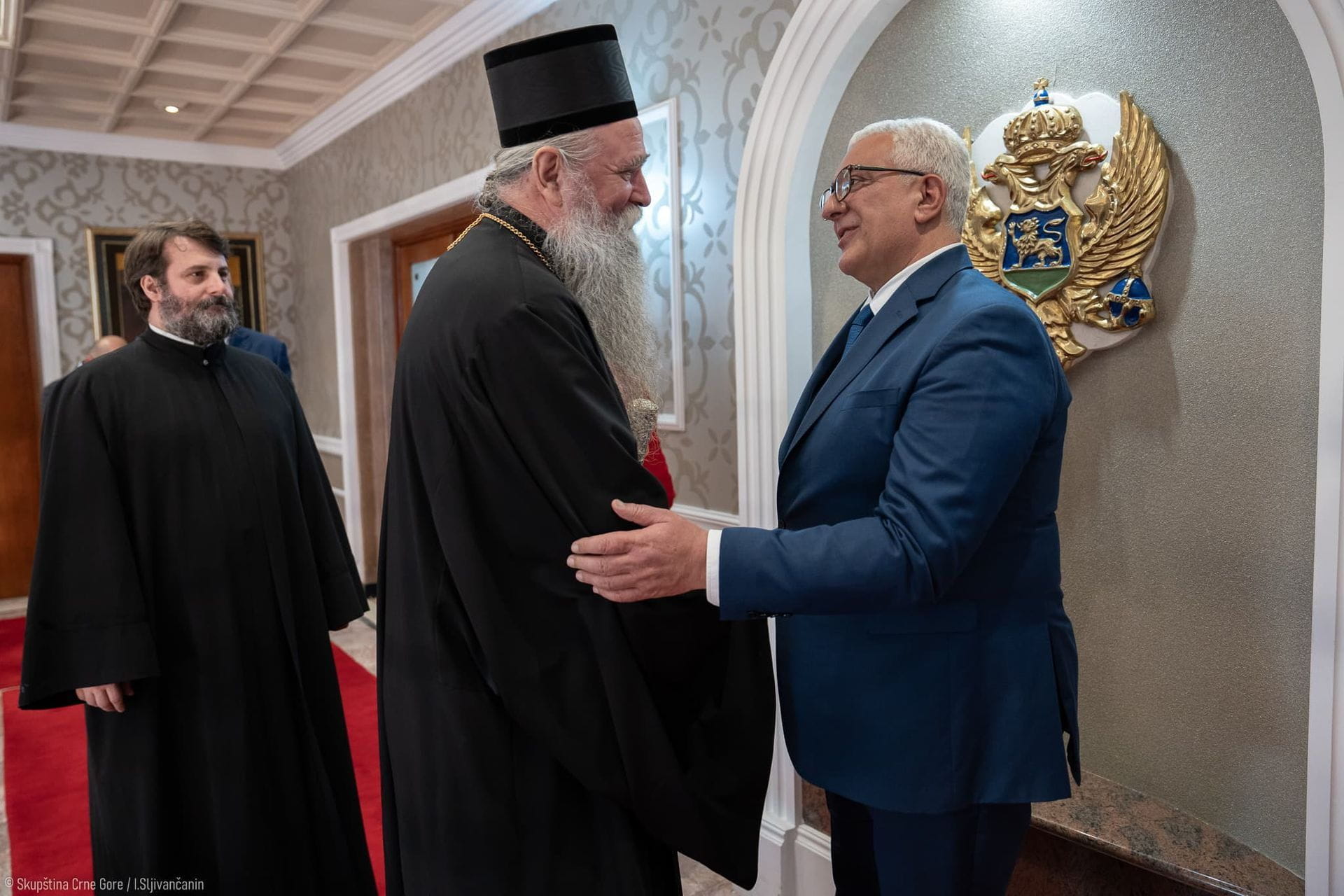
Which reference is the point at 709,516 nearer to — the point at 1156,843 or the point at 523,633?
the point at 1156,843

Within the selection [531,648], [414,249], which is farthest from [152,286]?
[414,249]

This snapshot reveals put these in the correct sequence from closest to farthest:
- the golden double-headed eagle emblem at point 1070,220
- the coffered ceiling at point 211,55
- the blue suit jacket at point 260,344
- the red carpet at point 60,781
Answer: the golden double-headed eagle emblem at point 1070,220
the red carpet at point 60,781
the coffered ceiling at point 211,55
the blue suit jacket at point 260,344

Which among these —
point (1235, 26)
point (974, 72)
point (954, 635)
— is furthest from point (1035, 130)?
point (954, 635)

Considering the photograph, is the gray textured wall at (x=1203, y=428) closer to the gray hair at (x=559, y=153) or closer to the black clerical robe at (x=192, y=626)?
the gray hair at (x=559, y=153)

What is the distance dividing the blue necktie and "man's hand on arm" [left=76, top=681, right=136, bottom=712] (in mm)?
1701

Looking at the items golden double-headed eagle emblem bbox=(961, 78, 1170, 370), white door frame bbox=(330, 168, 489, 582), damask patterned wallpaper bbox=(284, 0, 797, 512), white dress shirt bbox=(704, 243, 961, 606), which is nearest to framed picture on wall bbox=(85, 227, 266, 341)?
white door frame bbox=(330, 168, 489, 582)

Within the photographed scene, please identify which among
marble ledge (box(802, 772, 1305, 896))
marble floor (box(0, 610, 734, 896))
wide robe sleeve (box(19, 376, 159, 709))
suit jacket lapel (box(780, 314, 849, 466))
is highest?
suit jacket lapel (box(780, 314, 849, 466))

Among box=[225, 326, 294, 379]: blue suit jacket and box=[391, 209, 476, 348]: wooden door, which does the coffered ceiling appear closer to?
box=[391, 209, 476, 348]: wooden door

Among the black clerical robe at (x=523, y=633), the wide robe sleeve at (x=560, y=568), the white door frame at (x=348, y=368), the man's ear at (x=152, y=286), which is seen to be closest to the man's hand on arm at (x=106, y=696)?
the man's ear at (x=152, y=286)

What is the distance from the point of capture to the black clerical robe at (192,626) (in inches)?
77.5

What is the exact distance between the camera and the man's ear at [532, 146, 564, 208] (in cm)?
139

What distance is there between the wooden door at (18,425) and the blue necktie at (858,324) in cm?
619

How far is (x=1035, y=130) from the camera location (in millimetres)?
1961

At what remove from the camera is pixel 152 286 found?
88.5 inches
